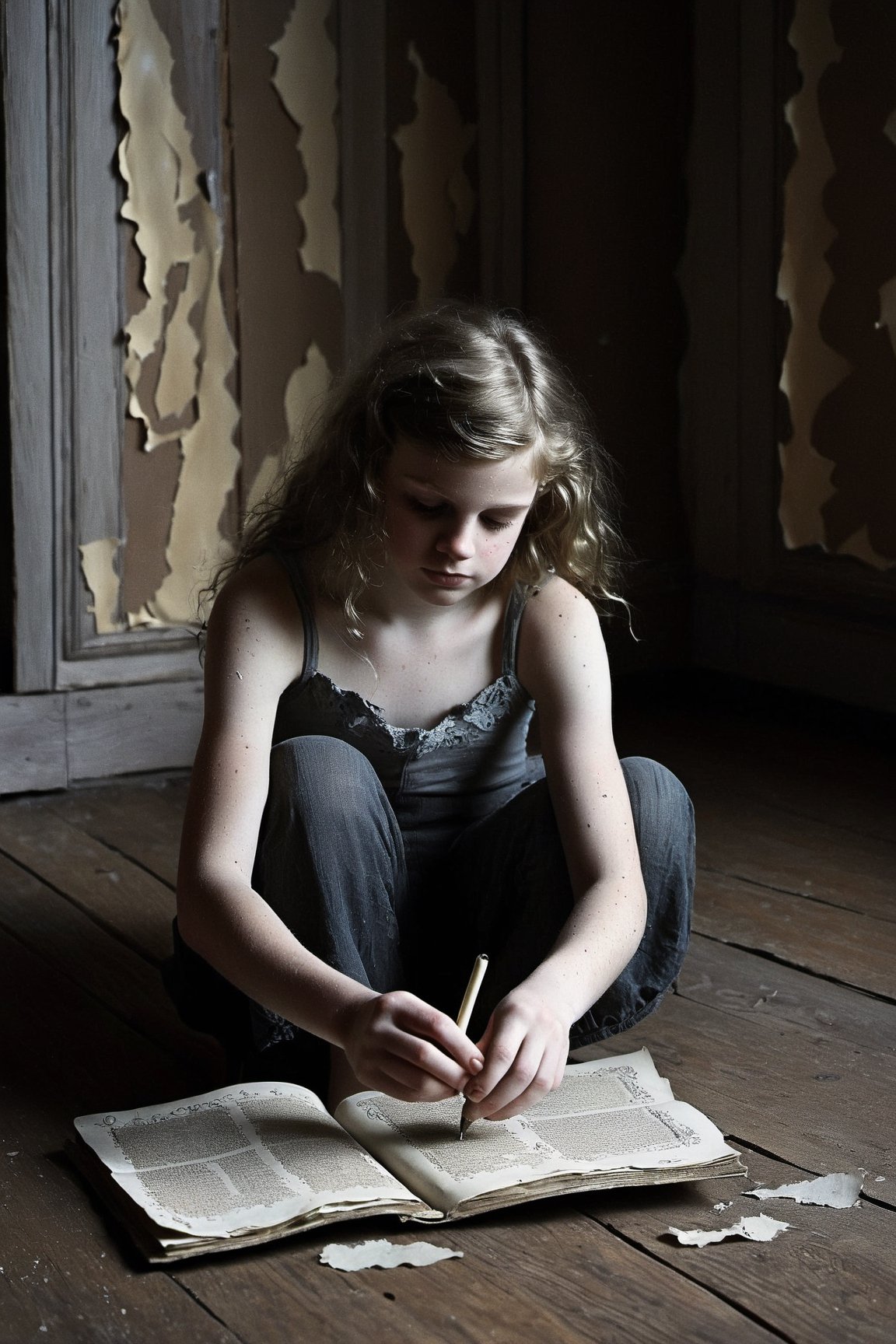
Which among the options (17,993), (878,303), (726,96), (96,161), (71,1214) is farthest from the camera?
(726,96)

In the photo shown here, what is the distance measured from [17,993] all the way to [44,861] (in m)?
0.43

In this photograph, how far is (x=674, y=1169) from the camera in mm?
1102

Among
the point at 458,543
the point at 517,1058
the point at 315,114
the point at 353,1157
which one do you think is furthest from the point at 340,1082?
the point at 315,114

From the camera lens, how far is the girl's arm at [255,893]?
1025 millimetres

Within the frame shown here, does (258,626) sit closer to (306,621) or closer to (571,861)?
(306,621)

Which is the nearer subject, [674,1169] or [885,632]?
[674,1169]

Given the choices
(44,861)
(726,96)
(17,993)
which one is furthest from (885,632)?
(17,993)

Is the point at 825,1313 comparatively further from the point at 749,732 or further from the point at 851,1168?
the point at 749,732

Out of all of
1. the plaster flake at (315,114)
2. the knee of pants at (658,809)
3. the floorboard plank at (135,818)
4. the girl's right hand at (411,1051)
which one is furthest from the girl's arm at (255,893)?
the plaster flake at (315,114)

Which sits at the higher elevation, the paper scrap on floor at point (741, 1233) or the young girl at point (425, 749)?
the young girl at point (425, 749)

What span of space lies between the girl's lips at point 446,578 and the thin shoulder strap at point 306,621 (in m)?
0.13

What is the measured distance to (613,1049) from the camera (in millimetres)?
1407

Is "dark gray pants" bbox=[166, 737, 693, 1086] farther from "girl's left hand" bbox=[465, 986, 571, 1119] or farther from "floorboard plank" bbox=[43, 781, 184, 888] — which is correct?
"floorboard plank" bbox=[43, 781, 184, 888]

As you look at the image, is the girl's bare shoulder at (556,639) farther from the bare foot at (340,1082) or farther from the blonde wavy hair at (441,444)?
the bare foot at (340,1082)
